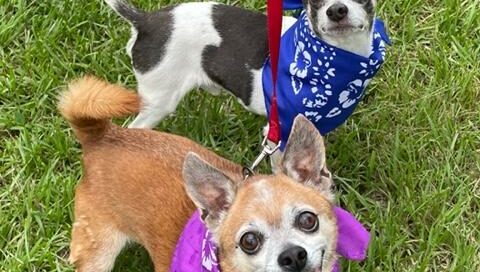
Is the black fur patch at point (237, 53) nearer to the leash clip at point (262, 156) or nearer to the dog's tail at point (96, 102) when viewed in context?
the leash clip at point (262, 156)

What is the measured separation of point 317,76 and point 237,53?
46cm

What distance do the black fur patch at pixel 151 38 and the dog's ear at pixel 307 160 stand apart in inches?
45.4

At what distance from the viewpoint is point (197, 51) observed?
167 inches

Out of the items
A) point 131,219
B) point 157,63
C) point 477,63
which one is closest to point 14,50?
point 157,63

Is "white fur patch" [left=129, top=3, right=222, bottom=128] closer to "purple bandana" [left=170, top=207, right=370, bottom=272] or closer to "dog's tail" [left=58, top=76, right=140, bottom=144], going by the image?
"dog's tail" [left=58, top=76, right=140, bottom=144]

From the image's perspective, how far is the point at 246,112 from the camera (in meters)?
4.68

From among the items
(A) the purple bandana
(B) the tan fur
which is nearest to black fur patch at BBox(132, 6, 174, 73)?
(A) the purple bandana

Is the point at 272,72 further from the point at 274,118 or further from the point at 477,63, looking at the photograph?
the point at 477,63

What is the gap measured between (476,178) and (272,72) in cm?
118

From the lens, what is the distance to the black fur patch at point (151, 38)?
14.0ft

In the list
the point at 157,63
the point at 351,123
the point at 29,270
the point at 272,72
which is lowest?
the point at 29,270

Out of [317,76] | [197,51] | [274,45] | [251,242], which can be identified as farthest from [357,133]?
[251,242]

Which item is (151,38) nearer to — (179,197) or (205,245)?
(179,197)

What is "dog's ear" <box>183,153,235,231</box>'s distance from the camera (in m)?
3.20
